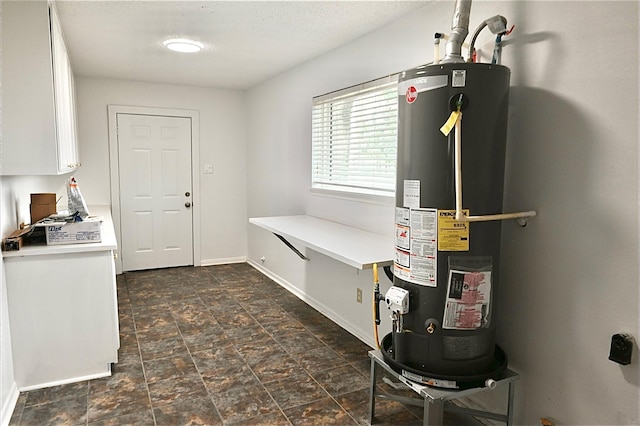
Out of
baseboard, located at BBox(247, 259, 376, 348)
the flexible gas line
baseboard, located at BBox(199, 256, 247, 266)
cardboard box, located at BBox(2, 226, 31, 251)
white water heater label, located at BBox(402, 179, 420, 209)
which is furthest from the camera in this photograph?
baseboard, located at BBox(199, 256, 247, 266)

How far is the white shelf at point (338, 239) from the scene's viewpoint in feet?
7.48

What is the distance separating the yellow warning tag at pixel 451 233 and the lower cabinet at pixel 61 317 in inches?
79.6

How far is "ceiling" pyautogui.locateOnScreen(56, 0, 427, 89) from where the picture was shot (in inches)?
99.7

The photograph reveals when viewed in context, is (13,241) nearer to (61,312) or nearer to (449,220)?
(61,312)

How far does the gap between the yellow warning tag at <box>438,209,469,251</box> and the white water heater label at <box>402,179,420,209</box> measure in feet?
0.37

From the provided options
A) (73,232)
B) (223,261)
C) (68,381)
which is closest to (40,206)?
(73,232)

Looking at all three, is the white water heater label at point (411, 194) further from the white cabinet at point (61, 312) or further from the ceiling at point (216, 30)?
the white cabinet at point (61, 312)

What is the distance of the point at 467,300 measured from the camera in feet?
5.84

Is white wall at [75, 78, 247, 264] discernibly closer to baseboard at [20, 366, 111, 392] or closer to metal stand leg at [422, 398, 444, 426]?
baseboard at [20, 366, 111, 392]

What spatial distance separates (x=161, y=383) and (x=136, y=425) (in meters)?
0.41

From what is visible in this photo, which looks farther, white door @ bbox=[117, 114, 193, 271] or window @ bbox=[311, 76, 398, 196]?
white door @ bbox=[117, 114, 193, 271]

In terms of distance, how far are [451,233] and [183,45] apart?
2.65m

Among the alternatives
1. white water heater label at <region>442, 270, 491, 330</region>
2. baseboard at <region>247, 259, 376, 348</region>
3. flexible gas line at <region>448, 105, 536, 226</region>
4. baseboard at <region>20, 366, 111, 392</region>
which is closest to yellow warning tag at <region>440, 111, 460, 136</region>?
flexible gas line at <region>448, 105, 536, 226</region>

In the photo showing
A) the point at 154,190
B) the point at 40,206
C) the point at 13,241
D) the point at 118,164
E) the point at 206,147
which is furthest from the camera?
the point at 206,147
